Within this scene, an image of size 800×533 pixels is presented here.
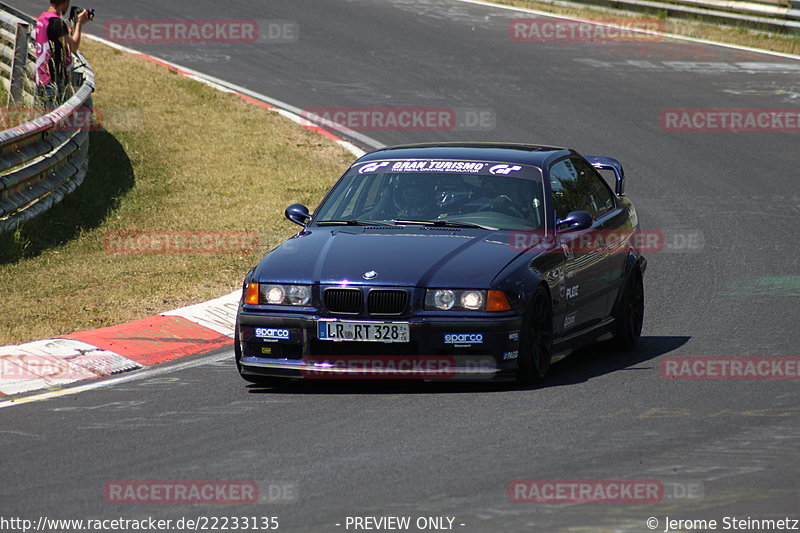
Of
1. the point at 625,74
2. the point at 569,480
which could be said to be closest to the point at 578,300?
the point at 569,480

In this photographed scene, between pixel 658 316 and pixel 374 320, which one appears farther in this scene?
pixel 658 316

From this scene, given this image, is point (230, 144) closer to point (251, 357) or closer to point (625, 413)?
point (251, 357)

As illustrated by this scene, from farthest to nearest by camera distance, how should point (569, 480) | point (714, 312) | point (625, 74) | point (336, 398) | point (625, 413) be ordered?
point (625, 74) → point (714, 312) → point (336, 398) → point (625, 413) → point (569, 480)

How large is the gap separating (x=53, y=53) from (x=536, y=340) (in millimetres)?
9695

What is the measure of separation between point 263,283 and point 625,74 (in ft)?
49.3

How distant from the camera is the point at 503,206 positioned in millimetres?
9008

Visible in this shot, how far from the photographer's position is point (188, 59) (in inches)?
915

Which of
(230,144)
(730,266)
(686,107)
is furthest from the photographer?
(686,107)

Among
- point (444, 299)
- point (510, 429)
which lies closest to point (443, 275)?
point (444, 299)

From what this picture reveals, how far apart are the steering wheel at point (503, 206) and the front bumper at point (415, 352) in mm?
1272
